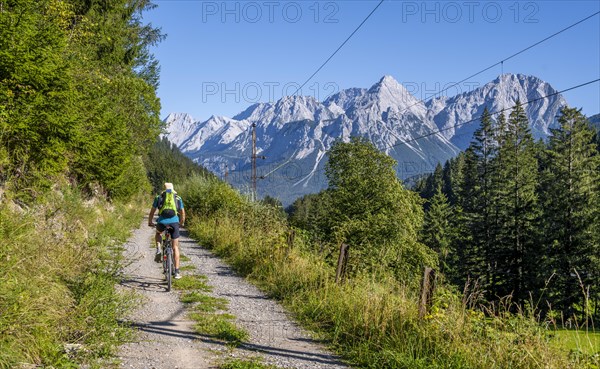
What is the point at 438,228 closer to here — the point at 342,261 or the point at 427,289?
the point at 342,261

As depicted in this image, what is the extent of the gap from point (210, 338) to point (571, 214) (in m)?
44.3

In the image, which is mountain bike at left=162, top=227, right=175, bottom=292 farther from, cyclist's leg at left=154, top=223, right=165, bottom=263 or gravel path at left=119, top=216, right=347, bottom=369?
gravel path at left=119, top=216, right=347, bottom=369

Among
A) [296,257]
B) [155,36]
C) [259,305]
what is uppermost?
[155,36]

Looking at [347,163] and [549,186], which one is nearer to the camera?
[347,163]

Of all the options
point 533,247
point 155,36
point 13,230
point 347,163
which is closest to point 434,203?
point 533,247

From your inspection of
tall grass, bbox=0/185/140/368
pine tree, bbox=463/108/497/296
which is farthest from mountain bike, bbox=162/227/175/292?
pine tree, bbox=463/108/497/296

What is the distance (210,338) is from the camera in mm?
5840

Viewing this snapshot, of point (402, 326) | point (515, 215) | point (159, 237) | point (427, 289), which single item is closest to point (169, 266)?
point (159, 237)

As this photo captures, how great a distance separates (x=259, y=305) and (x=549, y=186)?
1786 inches

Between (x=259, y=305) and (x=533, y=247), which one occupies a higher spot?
(x=259, y=305)

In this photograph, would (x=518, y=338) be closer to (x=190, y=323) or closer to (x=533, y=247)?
(x=190, y=323)

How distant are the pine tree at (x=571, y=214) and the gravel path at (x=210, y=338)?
37.8 meters

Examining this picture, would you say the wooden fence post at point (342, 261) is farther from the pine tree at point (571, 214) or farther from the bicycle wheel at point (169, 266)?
the pine tree at point (571, 214)

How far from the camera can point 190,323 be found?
21.4 feet
